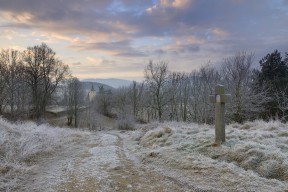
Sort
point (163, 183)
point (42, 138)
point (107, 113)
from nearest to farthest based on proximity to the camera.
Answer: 1. point (163, 183)
2. point (42, 138)
3. point (107, 113)

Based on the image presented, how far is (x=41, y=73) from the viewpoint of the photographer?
144ft

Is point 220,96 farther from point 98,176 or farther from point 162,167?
point 98,176

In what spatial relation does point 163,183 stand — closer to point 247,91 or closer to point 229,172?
point 229,172

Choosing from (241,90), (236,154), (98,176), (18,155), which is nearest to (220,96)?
(236,154)

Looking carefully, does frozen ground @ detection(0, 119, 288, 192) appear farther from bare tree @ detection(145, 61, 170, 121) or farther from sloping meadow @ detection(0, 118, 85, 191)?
bare tree @ detection(145, 61, 170, 121)

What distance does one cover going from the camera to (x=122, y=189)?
5.80 metres

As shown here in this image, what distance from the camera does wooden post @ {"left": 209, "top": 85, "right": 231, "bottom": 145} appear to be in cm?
906

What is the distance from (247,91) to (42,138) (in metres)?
30.1

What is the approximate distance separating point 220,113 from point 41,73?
131ft

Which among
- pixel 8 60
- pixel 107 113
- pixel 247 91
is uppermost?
pixel 8 60

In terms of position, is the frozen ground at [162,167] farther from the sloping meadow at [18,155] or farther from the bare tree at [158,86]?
the bare tree at [158,86]

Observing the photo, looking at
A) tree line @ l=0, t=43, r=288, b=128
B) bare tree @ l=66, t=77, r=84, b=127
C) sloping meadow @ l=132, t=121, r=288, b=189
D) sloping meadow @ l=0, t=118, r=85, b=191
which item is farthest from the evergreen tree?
bare tree @ l=66, t=77, r=84, b=127

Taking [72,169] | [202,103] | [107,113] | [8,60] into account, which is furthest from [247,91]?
[107,113]

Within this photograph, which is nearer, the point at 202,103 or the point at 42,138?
the point at 42,138
